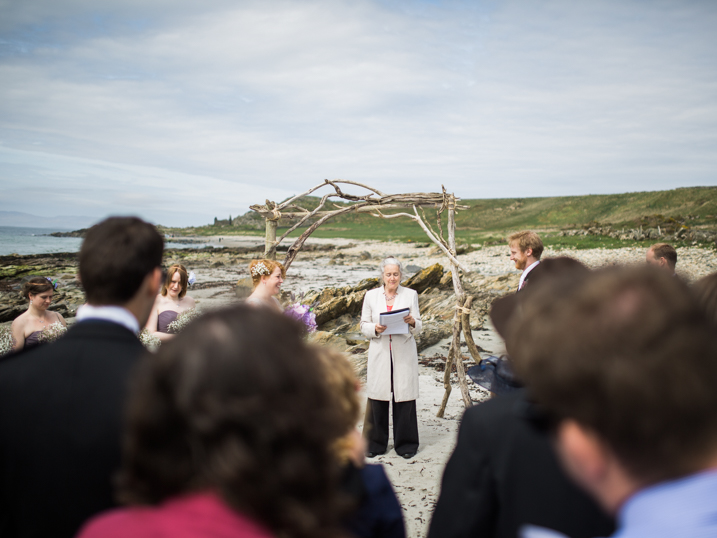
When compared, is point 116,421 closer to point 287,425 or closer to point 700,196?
point 287,425

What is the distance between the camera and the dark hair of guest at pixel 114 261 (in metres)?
1.62

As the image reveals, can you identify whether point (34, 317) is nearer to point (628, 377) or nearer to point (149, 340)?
point (149, 340)

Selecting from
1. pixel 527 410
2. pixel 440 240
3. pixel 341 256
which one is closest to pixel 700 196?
pixel 341 256

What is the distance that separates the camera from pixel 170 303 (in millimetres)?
5609

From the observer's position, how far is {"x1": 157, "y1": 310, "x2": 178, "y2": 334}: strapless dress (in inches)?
208

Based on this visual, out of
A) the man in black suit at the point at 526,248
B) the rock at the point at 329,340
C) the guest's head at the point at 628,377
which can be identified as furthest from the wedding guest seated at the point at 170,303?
the guest's head at the point at 628,377

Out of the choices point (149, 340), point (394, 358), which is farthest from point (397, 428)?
point (149, 340)

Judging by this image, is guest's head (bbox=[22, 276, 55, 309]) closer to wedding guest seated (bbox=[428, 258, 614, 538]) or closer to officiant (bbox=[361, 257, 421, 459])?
officiant (bbox=[361, 257, 421, 459])

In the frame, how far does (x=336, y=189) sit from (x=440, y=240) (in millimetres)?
1926

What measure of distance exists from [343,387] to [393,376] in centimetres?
427

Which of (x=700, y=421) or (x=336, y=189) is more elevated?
(x=336, y=189)

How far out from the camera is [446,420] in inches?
260

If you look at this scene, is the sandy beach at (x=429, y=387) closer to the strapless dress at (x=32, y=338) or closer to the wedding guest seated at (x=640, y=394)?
the wedding guest seated at (x=640, y=394)

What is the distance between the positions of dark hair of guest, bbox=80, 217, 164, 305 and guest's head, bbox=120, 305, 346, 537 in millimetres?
815
